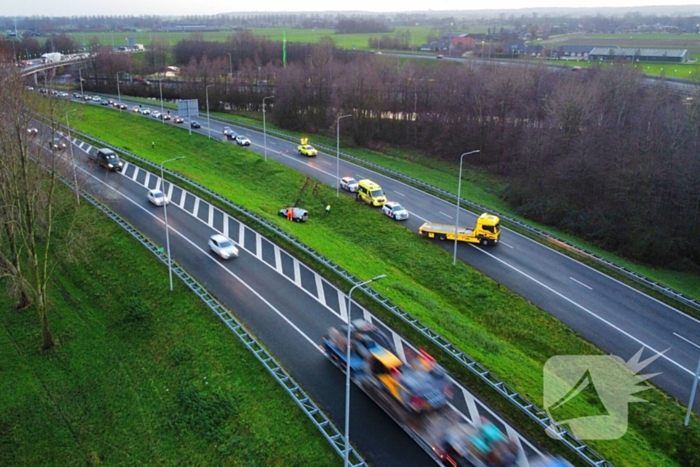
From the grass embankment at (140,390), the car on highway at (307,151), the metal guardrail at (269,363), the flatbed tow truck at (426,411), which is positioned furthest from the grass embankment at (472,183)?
the grass embankment at (140,390)

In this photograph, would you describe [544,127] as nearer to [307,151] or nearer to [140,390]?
[307,151]

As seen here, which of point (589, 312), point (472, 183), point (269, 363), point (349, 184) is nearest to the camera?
point (269, 363)

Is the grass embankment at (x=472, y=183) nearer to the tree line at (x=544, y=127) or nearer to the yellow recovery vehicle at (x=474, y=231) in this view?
the tree line at (x=544, y=127)

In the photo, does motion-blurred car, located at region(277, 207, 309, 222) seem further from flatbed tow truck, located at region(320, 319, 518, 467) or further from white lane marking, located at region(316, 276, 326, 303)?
flatbed tow truck, located at region(320, 319, 518, 467)

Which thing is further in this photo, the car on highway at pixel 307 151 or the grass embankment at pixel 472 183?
the car on highway at pixel 307 151

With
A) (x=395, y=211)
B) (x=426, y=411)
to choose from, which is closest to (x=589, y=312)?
(x=426, y=411)

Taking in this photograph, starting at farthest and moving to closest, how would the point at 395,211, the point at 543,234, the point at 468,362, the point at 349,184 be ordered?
the point at 349,184 < the point at 395,211 < the point at 543,234 < the point at 468,362
